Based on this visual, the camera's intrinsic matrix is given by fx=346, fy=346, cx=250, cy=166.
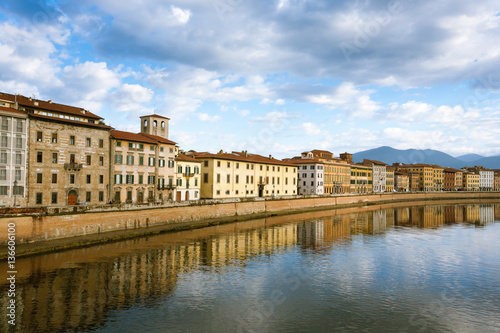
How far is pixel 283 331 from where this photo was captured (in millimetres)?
19406

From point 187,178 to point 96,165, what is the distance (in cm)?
2070

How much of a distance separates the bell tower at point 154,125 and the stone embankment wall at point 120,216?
19.6 m

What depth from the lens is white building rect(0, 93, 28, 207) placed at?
40.8 meters

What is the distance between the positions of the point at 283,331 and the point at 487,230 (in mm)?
57844

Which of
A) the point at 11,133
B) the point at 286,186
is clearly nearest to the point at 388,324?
the point at 11,133

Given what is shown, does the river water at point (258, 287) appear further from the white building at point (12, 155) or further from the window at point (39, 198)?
the white building at point (12, 155)

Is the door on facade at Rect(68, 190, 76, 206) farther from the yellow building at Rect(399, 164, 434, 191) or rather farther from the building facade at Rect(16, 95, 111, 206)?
the yellow building at Rect(399, 164, 434, 191)

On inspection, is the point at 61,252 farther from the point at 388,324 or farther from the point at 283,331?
the point at 388,324

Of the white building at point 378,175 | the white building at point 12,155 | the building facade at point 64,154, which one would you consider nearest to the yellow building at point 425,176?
the white building at point 378,175

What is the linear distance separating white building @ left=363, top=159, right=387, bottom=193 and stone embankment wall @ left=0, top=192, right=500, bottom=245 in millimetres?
67401

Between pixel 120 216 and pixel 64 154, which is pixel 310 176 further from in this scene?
pixel 64 154

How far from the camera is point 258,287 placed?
2645 centimetres

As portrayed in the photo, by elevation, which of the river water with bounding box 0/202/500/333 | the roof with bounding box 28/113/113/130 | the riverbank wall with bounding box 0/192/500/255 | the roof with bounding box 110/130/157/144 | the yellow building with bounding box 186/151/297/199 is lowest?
the river water with bounding box 0/202/500/333

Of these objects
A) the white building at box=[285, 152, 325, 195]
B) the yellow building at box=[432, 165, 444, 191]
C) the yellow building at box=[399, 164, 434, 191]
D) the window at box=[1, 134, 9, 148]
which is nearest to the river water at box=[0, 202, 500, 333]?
the window at box=[1, 134, 9, 148]
